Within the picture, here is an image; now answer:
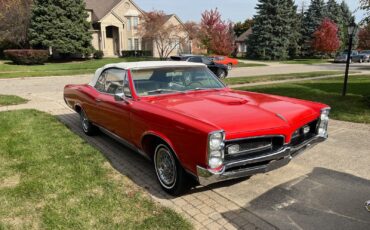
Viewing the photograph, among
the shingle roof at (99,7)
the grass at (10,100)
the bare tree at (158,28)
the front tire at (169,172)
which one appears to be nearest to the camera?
the front tire at (169,172)

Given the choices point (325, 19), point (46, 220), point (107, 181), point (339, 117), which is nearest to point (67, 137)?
point (107, 181)

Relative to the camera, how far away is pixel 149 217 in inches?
144

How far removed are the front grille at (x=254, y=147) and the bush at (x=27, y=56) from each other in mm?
30493

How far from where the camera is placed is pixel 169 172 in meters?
4.21

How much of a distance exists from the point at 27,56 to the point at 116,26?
50.8 feet

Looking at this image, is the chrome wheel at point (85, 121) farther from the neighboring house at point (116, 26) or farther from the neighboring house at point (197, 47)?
the neighboring house at point (197, 47)

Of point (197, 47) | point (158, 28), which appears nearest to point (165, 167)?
point (158, 28)

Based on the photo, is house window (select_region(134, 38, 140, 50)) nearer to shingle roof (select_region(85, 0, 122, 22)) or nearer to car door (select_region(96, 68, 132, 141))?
shingle roof (select_region(85, 0, 122, 22))

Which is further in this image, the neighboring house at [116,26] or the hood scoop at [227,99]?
the neighboring house at [116,26]

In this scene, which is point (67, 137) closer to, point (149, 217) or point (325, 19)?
point (149, 217)

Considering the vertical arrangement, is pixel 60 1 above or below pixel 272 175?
above

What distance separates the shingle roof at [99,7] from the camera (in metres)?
42.9

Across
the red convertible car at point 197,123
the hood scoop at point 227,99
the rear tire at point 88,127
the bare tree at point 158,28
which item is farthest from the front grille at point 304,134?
the bare tree at point 158,28

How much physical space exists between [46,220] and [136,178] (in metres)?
1.42
